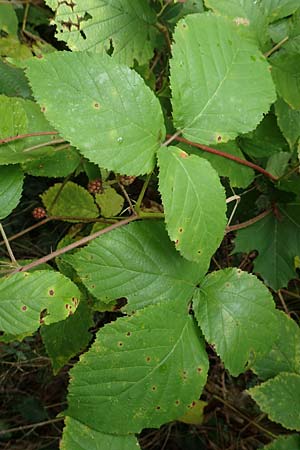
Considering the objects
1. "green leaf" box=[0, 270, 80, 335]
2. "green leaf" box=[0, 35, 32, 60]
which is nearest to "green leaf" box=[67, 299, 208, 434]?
"green leaf" box=[0, 270, 80, 335]

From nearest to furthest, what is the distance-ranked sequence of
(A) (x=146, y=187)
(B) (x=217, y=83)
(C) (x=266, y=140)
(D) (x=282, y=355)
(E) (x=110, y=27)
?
(B) (x=217, y=83) → (A) (x=146, y=187) → (E) (x=110, y=27) → (C) (x=266, y=140) → (D) (x=282, y=355)

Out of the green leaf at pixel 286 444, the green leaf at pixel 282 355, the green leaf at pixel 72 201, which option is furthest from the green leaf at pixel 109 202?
the green leaf at pixel 286 444

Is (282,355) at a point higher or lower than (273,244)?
lower

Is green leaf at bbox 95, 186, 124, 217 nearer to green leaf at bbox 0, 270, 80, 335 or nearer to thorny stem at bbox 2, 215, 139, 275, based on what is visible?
thorny stem at bbox 2, 215, 139, 275

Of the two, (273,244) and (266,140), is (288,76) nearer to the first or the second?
(266,140)

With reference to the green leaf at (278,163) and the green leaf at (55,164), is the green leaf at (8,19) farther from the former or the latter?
the green leaf at (278,163)

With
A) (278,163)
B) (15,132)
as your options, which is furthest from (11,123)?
(278,163)
